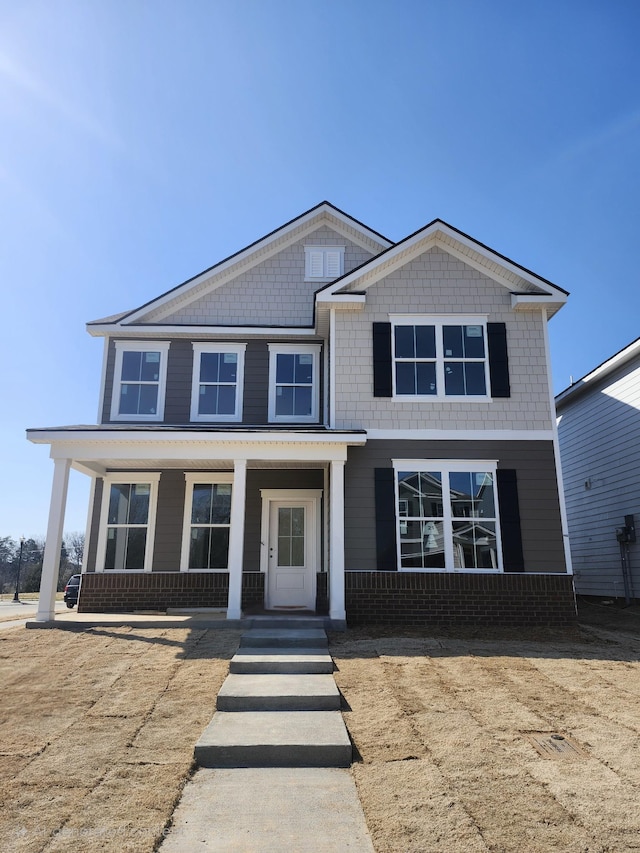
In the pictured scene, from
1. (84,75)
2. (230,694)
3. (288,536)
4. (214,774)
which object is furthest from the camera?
(288,536)

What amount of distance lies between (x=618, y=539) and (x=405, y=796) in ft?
36.4

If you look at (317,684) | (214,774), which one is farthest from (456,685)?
(214,774)

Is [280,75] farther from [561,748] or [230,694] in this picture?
[561,748]

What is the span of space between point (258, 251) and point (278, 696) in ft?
33.4

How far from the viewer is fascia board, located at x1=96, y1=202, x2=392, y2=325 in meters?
12.5

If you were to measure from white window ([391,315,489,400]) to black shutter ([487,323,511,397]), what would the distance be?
0.35 feet

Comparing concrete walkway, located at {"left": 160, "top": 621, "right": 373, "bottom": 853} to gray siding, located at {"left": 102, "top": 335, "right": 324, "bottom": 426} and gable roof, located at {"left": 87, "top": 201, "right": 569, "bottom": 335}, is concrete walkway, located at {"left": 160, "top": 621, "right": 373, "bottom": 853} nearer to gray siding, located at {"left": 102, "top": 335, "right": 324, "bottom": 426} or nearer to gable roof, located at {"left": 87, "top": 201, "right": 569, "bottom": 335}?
gray siding, located at {"left": 102, "top": 335, "right": 324, "bottom": 426}

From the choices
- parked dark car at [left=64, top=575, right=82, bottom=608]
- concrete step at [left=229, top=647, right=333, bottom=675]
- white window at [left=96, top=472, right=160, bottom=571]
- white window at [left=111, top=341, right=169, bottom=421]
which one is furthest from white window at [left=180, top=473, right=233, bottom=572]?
parked dark car at [left=64, top=575, right=82, bottom=608]

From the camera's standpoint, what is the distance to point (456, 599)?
944cm

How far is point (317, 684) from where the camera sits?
586 centimetres

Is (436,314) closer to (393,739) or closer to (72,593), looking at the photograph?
(393,739)

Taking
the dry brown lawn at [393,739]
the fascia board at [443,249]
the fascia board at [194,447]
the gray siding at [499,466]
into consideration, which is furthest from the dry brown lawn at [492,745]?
the fascia board at [443,249]

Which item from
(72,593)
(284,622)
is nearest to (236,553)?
(284,622)

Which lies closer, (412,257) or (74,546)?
(412,257)
